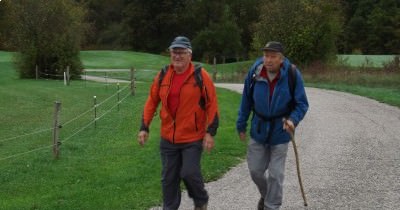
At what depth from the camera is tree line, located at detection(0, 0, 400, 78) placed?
128 ft

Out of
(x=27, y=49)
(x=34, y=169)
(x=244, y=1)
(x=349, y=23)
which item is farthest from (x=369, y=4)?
(x=34, y=169)

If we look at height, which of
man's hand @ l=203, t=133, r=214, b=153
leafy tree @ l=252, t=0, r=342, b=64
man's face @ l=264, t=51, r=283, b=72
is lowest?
man's hand @ l=203, t=133, r=214, b=153

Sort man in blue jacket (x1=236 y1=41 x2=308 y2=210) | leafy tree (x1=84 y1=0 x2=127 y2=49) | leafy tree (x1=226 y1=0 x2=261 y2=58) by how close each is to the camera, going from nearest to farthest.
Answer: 1. man in blue jacket (x1=236 y1=41 x2=308 y2=210)
2. leafy tree (x1=226 y1=0 x2=261 y2=58)
3. leafy tree (x1=84 y1=0 x2=127 y2=49)

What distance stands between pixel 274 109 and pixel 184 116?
3.23 ft

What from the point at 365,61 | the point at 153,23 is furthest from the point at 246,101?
the point at 153,23

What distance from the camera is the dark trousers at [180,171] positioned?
6.13 metres

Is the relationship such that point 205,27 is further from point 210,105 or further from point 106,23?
point 210,105

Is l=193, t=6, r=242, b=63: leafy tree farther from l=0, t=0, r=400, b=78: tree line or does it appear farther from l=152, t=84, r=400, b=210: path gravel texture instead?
l=152, t=84, r=400, b=210: path gravel texture

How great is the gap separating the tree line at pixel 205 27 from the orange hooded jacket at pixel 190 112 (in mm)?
33408

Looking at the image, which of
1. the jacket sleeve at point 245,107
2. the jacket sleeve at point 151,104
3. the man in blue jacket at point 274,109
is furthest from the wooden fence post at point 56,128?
the man in blue jacket at point 274,109

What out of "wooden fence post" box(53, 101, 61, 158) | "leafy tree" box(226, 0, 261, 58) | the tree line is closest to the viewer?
"wooden fence post" box(53, 101, 61, 158)

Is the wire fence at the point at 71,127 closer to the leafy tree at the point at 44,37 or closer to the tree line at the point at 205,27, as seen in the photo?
the leafy tree at the point at 44,37

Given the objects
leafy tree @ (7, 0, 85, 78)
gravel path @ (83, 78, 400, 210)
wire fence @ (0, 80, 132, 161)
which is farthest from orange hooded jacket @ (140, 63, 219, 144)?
leafy tree @ (7, 0, 85, 78)

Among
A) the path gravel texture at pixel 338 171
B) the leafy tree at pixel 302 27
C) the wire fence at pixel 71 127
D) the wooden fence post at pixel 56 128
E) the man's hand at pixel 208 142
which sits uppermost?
the leafy tree at pixel 302 27
